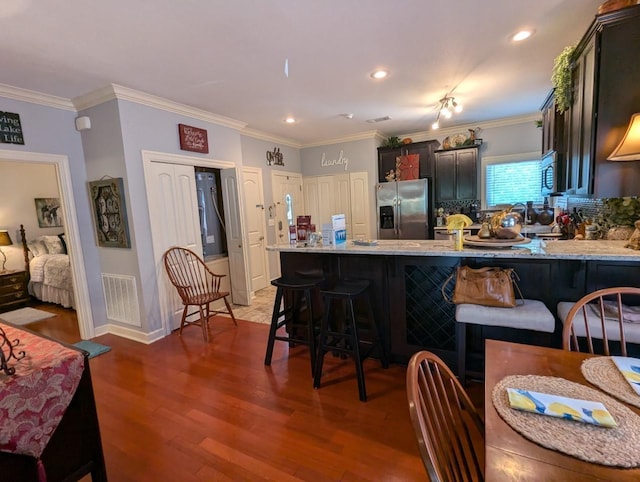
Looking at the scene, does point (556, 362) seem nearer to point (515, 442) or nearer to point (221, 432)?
point (515, 442)

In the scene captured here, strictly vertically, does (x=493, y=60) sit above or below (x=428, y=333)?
above

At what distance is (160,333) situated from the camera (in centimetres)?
343

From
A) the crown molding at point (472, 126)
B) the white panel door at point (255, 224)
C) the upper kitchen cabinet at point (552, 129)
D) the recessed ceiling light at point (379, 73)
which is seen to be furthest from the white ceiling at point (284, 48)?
the crown molding at point (472, 126)

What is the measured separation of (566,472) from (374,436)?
4.40 feet

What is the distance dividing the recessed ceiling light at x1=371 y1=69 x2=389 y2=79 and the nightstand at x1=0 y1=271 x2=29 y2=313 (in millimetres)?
5785

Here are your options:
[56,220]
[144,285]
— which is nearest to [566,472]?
[144,285]

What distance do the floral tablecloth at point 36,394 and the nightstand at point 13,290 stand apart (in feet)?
14.9

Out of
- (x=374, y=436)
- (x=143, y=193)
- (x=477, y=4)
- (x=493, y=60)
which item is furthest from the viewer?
(x=143, y=193)

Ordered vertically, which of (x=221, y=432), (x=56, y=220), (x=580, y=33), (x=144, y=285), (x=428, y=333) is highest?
(x=580, y=33)

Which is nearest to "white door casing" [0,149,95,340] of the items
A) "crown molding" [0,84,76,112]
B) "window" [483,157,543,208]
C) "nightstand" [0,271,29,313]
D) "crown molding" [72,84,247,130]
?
"crown molding" [0,84,76,112]

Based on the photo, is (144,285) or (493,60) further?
(144,285)

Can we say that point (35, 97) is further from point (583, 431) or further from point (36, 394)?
point (583, 431)

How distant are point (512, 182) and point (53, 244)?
7.76 metres

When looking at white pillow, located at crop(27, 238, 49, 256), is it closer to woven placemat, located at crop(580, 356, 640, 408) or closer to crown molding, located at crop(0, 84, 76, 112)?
crown molding, located at crop(0, 84, 76, 112)
